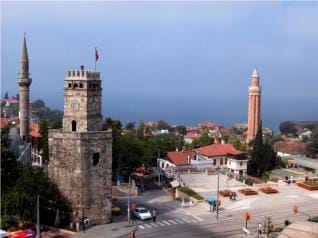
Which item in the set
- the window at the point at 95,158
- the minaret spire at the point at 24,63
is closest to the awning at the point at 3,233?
the window at the point at 95,158

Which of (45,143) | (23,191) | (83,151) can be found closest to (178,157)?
(45,143)

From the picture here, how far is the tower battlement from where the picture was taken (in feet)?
122

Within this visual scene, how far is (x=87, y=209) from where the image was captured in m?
37.6

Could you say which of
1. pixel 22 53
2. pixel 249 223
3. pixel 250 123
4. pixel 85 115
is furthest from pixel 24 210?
pixel 250 123

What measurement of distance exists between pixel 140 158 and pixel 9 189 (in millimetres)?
22030

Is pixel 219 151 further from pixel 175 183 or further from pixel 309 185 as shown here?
pixel 309 185

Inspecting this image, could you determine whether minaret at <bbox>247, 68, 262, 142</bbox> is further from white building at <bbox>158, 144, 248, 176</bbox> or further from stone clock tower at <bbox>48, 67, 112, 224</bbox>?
stone clock tower at <bbox>48, 67, 112, 224</bbox>

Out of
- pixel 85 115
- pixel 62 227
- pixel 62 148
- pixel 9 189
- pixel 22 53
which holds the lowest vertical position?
pixel 62 227

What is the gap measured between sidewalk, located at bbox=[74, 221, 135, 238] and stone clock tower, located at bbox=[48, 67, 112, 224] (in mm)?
979

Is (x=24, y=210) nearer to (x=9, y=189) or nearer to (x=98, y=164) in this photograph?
(x=9, y=189)

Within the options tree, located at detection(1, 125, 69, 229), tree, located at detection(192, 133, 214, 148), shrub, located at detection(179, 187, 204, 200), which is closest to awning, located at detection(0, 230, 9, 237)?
tree, located at detection(1, 125, 69, 229)

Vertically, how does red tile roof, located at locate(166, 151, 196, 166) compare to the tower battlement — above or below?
below

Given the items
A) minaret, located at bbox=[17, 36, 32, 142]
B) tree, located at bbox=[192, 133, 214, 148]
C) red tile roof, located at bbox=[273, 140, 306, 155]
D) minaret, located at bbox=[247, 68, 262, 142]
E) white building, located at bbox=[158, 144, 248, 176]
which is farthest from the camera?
red tile roof, located at bbox=[273, 140, 306, 155]

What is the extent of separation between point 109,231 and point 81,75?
1221 centimetres
